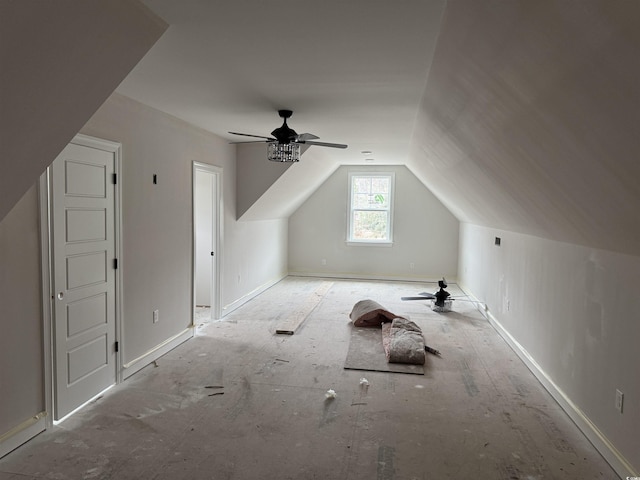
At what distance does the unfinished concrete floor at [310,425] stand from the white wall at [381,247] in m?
4.16

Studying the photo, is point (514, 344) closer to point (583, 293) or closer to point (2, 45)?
point (583, 293)

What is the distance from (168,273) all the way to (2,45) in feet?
9.90

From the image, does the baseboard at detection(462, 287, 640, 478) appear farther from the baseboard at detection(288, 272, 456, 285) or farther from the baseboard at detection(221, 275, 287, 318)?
the baseboard at detection(288, 272, 456, 285)

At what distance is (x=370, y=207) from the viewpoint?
8.66m

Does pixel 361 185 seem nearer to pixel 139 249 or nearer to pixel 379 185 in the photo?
pixel 379 185

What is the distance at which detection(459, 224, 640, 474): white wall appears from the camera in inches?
91.7

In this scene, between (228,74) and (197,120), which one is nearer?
(228,74)

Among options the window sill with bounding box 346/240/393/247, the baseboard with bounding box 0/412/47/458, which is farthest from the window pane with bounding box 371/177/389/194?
the baseboard with bounding box 0/412/47/458

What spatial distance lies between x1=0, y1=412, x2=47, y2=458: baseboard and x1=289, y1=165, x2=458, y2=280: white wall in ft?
21.0

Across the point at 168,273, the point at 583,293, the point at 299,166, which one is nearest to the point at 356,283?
the point at 299,166

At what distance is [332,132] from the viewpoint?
486cm

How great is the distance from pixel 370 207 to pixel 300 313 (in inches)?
142

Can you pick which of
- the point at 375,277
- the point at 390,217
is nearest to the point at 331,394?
the point at 375,277

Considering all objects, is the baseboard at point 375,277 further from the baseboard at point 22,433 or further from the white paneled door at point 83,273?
the baseboard at point 22,433
